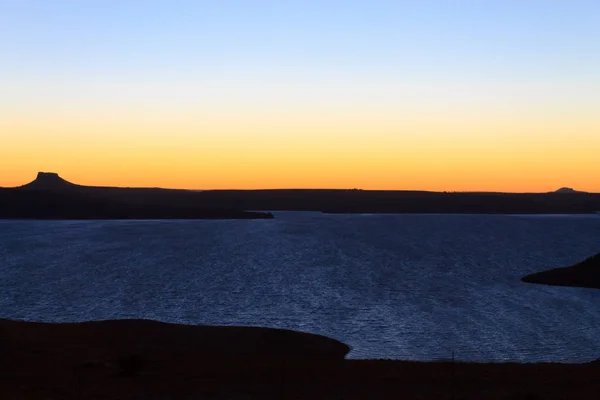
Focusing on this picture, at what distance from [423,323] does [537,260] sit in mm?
67278

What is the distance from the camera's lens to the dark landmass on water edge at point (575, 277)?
74438 mm

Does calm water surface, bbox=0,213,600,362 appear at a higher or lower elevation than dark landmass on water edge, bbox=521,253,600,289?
lower

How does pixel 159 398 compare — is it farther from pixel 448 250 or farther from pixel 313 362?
pixel 448 250

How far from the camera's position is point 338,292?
225 ft

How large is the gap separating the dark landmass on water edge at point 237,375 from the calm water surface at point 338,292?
7.51 meters

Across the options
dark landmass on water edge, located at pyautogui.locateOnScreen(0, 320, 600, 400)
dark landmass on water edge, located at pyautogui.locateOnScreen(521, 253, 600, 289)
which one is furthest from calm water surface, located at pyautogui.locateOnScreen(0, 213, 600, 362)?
dark landmass on water edge, located at pyautogui.locateOnScreen(0, 320, 600, 400)

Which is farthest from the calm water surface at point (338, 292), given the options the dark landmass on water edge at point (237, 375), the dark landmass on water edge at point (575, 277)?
the dark landmass on water edge at point (237, 375)

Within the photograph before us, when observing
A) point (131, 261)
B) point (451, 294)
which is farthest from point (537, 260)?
point (131, 261)

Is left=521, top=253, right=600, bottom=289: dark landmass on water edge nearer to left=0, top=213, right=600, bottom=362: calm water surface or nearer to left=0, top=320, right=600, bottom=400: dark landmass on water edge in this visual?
left=0, top=213, right=600, bottom=362: calm water surface

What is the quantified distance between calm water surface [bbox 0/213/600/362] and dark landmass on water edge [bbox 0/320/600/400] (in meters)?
7.51

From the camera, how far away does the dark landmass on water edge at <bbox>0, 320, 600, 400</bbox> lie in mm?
24391

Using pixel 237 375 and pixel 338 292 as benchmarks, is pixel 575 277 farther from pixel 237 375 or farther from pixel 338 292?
pixel 237 375

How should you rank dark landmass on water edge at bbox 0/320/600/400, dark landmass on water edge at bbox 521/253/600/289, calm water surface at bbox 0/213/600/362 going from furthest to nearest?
dark landmass on water edge at bbox 521/253/600/289
calm water surface at bbox 0/213/600/362
dark landmass on water edge at bbox 0/320/600/400

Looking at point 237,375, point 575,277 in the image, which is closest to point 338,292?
point 575,277
